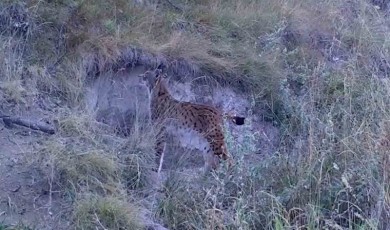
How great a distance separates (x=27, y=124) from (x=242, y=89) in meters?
2.45

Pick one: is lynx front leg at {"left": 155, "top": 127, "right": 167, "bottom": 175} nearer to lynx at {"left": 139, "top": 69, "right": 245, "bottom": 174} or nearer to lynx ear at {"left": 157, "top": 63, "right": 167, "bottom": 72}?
lynx at {"left": 139, "top": 69, "right": 245, "bottom": 174}

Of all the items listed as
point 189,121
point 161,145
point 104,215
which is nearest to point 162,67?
point 189,121

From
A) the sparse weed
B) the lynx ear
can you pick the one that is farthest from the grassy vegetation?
the lynx ear

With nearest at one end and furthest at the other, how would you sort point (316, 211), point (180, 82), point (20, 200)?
point (316, 211) → point (20, 200) → point (180, 82)

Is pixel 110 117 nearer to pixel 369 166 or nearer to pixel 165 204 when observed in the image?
pixel 165 204

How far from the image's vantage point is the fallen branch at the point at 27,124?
6578 mm

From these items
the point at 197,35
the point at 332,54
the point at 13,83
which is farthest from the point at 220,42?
the point at 13,83

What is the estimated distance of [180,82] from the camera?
7941mm

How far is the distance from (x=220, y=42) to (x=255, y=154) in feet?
5.69

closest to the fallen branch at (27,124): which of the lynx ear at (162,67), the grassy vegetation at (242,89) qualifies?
the grassy vegetation at (242,89)

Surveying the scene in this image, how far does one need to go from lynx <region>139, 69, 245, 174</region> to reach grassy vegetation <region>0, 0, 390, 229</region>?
1.42ft

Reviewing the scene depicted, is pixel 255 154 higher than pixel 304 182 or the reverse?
the reverse

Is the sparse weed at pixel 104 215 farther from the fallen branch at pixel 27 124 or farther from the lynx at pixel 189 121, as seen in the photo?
the lynx at pixel 189 121

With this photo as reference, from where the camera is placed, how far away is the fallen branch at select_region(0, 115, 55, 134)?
658 cm
